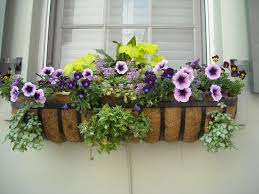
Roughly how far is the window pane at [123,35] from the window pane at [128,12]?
6cm

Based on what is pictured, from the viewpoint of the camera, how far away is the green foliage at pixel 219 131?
5.29 ft

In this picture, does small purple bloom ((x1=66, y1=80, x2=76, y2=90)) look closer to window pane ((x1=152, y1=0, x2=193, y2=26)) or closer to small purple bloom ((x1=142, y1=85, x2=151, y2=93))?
small purple bloom ((x1=142, y1=85, x2=151, y2=93))

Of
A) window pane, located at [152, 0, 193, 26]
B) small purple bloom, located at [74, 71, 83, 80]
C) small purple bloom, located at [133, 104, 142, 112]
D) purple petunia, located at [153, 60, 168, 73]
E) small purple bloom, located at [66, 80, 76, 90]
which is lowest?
small purple bloom, located at [133, 104, 142, 112]

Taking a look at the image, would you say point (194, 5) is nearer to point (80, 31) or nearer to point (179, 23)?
point (179, 23)

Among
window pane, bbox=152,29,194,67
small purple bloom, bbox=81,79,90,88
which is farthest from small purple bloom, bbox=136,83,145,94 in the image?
window pane, bbox=152,29,194,67

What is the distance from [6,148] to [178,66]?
1.16 m

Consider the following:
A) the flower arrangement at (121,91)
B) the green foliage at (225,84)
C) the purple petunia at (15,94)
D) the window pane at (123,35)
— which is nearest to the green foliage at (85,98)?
the flower arrangement at (121,91)

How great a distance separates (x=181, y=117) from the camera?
1663 millimetres

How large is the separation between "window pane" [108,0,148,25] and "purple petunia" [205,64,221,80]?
2.49 feet

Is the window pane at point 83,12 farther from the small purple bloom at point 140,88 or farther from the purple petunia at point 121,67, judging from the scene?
the small purple bloom at point 140,88

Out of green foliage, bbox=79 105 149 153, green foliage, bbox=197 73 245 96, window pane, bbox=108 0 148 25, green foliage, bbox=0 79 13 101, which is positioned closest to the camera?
green foliage, bbox=79 105 149 153

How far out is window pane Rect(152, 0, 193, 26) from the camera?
2.29m

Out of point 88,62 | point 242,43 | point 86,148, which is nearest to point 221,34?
point 242,43

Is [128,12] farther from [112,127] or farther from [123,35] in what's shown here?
[112,127]
